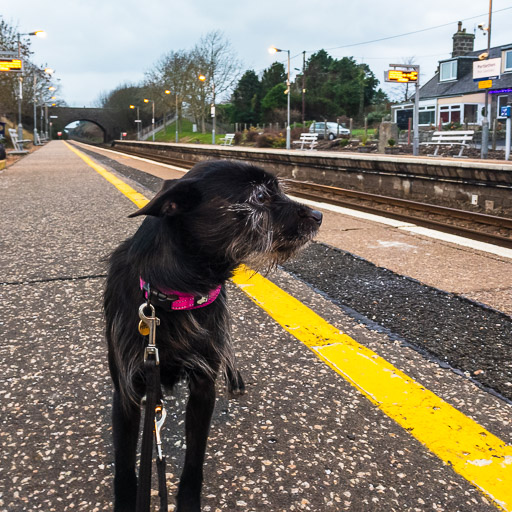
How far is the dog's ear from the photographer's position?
1.56m

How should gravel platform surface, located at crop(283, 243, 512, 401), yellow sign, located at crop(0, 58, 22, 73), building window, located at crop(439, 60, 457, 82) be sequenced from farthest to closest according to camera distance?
building window, located at crop(439, 60, 457, 82), yellow sign, located at crop(0, 58, 22, 73), gravel platform surface, located at crop(283, 243, 512, 401)

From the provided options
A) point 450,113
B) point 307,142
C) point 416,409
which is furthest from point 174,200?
point 450,113

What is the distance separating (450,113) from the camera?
46.5 meters

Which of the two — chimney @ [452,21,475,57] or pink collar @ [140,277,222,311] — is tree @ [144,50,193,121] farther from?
pink collar @ [140,277,222,311]

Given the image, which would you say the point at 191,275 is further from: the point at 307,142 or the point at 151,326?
the point at 307,142

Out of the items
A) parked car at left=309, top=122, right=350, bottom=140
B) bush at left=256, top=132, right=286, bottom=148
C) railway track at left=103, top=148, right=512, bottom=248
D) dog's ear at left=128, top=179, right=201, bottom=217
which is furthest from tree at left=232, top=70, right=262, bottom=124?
dog's ear at left=128, top=179, right=201, bottom=217

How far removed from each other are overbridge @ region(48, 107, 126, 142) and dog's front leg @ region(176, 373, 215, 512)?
373ft

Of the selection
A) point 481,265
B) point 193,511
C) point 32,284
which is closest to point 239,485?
point 193,511

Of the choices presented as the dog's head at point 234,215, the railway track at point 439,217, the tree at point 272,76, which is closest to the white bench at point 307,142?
the railway track at point 439,217

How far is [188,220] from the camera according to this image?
1.65 m

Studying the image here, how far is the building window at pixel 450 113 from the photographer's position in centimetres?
4603

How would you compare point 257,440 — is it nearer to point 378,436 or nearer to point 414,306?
point 378,436

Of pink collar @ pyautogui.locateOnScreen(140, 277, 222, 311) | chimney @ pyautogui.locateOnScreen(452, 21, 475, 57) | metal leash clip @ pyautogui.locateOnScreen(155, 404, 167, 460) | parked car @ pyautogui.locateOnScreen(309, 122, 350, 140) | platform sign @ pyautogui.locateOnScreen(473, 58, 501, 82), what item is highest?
chimney @ pyautogui.locateOnScreen(452, 21, 475, 57)

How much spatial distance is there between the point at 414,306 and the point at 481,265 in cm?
168
